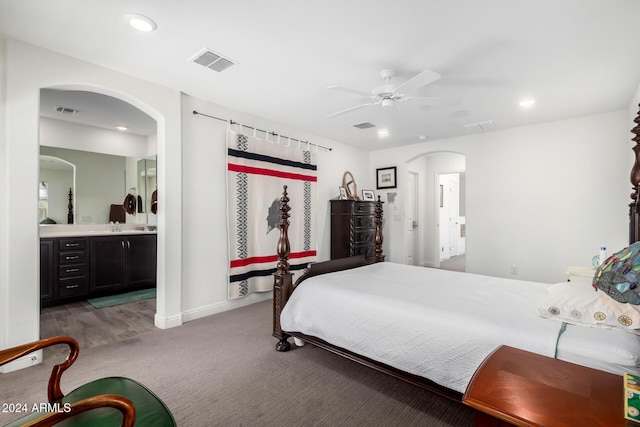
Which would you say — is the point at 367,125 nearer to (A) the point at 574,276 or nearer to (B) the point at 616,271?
(A) the point at 574,276

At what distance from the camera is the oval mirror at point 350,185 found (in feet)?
18.4

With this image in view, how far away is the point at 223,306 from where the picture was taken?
3760 millimetres

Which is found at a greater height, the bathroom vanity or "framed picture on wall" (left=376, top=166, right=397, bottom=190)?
"framed picture on wall" (left=376, top=166, right=397, bottom=190)

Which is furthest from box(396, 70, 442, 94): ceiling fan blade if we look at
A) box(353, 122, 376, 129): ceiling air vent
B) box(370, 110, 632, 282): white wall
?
box(370, 110, 632, 282): white wall

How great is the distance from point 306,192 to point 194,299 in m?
2.22

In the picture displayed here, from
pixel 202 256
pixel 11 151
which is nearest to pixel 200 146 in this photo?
pixel 202 256

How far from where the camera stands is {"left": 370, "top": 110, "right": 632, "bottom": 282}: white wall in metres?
3.87

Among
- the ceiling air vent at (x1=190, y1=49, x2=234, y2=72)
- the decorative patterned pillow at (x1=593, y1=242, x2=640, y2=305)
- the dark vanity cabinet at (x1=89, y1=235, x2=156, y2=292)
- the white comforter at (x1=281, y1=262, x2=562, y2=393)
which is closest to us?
the decorative patterned pillow at (x1=593, y1=242, x2=640, y2=305)

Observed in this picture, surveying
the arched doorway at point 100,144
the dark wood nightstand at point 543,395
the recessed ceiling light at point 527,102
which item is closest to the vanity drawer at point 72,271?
the arched doorway at point 100,144

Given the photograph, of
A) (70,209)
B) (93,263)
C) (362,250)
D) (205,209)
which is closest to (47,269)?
(93,263)

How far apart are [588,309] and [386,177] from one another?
15.3 feet

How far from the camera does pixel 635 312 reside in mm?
1472

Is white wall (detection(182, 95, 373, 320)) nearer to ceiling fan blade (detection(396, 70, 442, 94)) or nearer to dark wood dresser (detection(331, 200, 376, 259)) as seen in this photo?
dark wood dresser (detection(331, 200, 376, 259))

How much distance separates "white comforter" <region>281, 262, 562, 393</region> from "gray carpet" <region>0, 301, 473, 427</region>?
0.28 m
